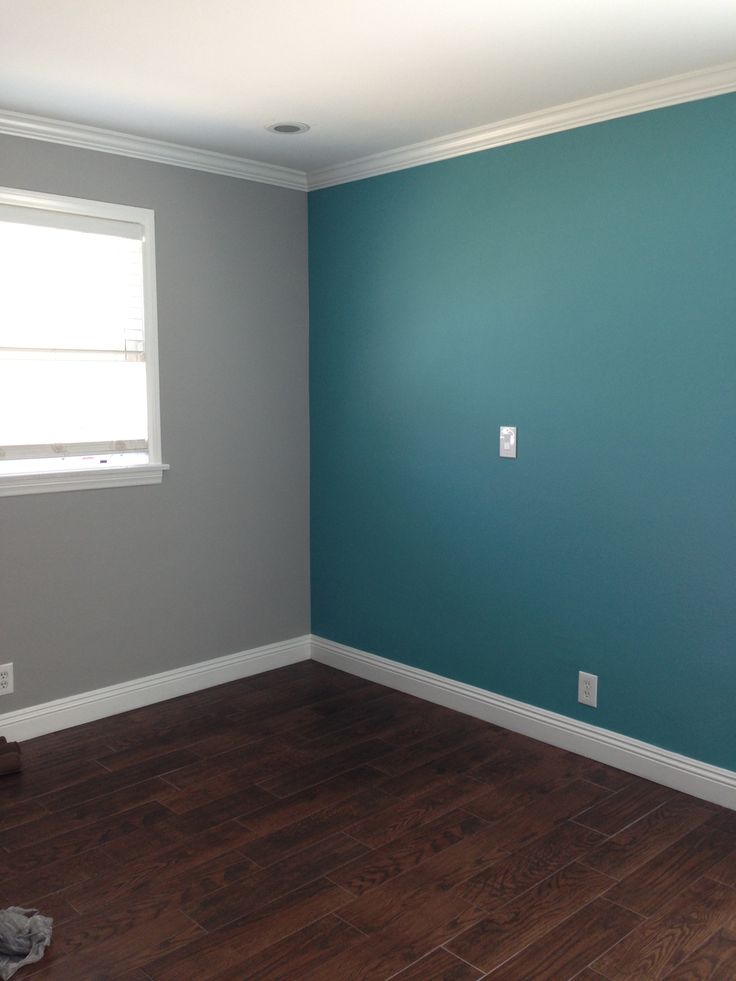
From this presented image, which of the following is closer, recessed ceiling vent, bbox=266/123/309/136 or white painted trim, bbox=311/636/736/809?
white painted trim, bbox=311/636/736/809

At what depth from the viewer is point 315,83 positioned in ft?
9.71

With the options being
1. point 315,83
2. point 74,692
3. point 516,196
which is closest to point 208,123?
point 315,83

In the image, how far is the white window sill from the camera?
11.3ft

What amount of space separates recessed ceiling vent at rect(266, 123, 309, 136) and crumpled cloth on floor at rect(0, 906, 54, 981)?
9.20 ft

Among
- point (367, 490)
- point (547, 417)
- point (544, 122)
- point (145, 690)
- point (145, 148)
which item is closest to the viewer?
point (544, 122)

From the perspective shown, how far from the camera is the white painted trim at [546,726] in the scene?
3072mm

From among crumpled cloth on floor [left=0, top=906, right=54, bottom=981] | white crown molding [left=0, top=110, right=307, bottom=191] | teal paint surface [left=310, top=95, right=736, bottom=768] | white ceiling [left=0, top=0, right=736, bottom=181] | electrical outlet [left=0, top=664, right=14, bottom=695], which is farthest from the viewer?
electrical outlet [left=0, top=664, right=14, bottom=695]

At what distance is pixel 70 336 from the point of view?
356cm


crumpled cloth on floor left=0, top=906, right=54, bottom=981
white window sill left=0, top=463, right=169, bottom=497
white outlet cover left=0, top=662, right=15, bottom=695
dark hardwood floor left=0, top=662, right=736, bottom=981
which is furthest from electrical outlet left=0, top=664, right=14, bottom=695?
crumpled cloth on floor left=0, top=906, right=54, bottom=981

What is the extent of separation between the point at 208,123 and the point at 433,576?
6.79ft

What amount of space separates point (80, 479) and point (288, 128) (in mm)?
1619

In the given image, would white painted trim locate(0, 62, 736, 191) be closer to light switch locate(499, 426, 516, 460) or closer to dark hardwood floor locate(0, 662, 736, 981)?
light switch locate(499, 426, 516, 460)

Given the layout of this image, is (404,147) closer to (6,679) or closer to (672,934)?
(6,679)

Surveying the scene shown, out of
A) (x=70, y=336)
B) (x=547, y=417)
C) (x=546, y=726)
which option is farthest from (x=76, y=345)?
(x=546, y=726)
